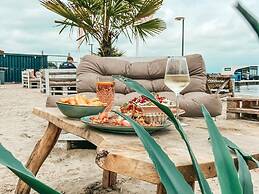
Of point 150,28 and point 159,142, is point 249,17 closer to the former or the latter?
point 159,142

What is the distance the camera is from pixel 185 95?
3488 mm

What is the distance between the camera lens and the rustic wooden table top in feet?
2.41

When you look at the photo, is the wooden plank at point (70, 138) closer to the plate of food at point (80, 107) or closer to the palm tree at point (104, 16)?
the plate of food at point (80, 107)

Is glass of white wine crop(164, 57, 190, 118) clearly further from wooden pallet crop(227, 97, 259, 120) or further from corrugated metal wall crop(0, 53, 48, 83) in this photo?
corrugated metal wall crop(0, 53, 48, 83)

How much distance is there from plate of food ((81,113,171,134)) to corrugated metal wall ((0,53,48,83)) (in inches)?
773

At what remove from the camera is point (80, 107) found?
1376mm

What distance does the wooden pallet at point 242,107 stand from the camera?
4.55 metres

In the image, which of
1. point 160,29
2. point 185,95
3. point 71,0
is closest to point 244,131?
point 185,95

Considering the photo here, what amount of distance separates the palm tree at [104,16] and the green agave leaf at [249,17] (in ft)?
14.6

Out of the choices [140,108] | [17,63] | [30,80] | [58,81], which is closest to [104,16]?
[58,81]

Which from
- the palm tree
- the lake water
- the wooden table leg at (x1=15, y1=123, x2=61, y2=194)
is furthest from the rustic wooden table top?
the lake water

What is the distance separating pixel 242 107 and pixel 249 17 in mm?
4543

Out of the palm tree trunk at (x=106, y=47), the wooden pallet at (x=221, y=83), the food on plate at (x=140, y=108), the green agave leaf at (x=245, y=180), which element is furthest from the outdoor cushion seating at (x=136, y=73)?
the wooden pallet at (x=221, y=83)

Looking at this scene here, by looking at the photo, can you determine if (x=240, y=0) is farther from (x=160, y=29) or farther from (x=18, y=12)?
(x=18, y=12)
